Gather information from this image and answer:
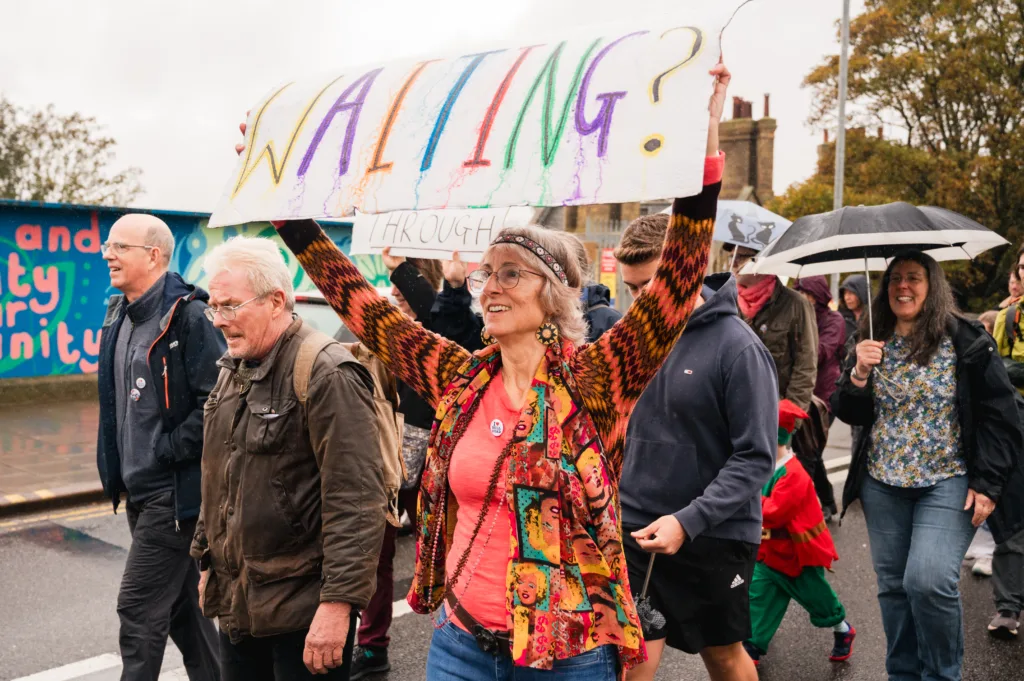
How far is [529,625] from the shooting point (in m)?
2.19

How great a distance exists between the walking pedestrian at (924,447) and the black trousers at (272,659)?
230 centimetres

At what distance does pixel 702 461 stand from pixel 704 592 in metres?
0.45

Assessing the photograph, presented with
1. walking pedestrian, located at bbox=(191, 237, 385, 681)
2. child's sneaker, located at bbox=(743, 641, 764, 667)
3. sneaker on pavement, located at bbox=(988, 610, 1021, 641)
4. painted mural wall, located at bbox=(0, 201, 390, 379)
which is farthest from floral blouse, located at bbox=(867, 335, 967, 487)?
painted mural wall, located at bbox=(0, 201, 390, 379)

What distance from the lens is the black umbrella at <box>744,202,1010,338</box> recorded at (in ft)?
13.0

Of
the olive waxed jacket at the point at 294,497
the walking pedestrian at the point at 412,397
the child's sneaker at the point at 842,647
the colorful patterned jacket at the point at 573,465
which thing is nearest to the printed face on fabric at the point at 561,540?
the colorful patterned jacket at the point at 573,465

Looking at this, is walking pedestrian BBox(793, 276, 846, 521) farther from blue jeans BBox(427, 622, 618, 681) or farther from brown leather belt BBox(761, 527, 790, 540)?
blue jeans BBox(427, 622, 618, 681)

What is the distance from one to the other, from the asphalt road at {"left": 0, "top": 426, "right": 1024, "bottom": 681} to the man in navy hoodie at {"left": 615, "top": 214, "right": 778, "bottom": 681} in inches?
A: 56.2

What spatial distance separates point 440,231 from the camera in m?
4.33

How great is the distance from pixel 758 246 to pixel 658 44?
4671mm

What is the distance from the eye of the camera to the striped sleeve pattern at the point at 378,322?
2.57m

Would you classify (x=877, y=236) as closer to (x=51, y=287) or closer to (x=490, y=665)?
(x=490, y=665)

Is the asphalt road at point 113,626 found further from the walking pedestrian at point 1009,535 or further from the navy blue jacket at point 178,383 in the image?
the navy blue jacket at point 178,383

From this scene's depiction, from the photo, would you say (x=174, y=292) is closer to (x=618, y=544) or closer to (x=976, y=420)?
(x=618, y=544)

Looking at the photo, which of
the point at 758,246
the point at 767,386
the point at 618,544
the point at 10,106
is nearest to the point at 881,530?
the point at 767,386
